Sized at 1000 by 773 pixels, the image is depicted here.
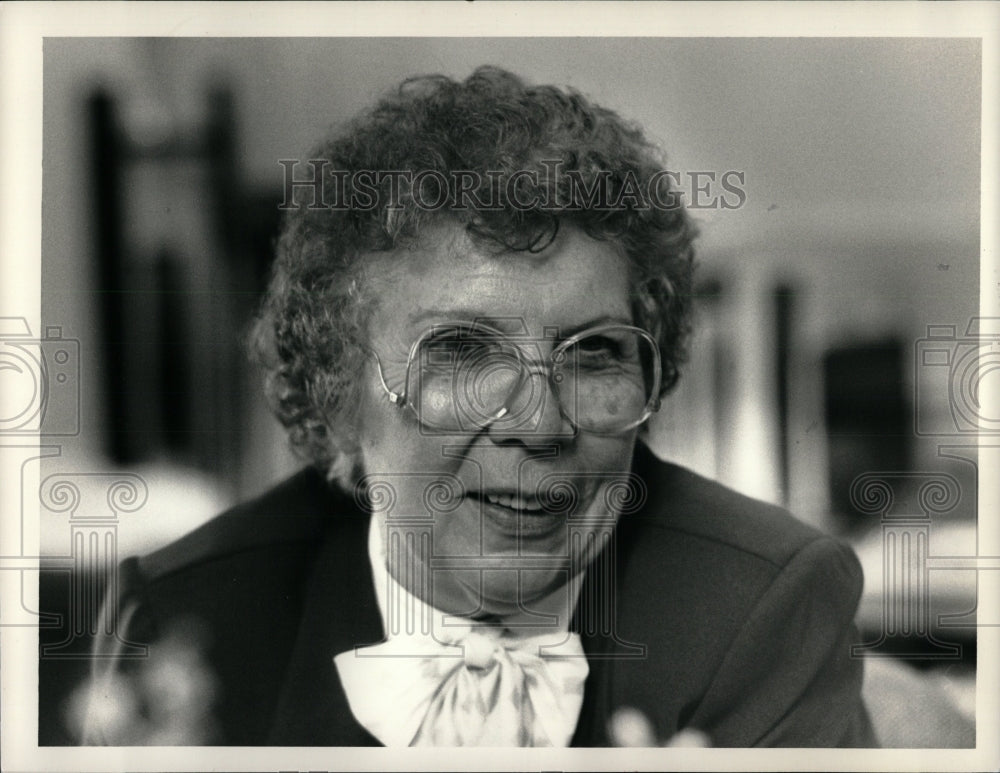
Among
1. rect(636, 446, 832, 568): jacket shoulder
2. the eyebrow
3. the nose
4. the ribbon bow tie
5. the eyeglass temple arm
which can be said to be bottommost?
the ribbon bow tie

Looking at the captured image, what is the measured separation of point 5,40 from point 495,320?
1098 mm

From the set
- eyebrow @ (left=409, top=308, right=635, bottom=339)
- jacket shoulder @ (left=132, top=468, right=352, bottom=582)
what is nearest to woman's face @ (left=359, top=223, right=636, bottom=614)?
eyebrow @ (left=409, top=308, right=635, bottom=339)

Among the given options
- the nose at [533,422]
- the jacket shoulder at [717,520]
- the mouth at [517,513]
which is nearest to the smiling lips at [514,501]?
the mouth at [517,513]

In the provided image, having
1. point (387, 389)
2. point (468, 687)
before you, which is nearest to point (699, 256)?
point (387, 389)

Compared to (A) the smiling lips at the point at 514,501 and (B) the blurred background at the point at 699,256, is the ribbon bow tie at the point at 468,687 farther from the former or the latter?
(B) the blurred background at the point at 699,256

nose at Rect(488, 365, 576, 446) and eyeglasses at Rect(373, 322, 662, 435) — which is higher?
eyeglasses at Rect(373, 322, 662, 435)

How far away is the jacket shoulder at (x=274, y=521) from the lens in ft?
6.07

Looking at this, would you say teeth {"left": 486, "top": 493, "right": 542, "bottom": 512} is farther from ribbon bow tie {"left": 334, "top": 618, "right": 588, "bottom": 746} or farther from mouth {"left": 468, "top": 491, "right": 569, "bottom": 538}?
ribbon bow tie {"left": 334, "top": 618, "right": 588, "bottom": 746}

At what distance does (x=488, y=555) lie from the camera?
1820 mm

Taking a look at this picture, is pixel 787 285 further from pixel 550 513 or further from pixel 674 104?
pixel 550 513

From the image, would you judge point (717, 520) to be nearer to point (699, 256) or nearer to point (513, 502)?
point (513, 502)

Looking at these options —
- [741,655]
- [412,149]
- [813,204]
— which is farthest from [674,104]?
[741,655]

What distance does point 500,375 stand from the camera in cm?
178

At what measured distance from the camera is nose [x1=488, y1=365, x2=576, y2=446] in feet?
5.86
